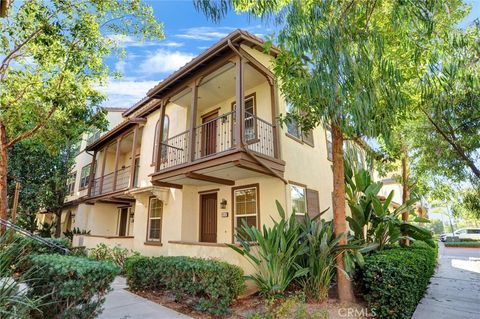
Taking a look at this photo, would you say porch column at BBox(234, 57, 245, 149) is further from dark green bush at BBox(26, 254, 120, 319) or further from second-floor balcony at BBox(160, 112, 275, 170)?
dark green bush at BBox(26, 254, 120, 319)

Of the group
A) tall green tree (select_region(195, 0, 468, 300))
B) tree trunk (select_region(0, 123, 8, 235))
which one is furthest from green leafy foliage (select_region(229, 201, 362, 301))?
tree trunk (select_region(0, 123, 8, 235))

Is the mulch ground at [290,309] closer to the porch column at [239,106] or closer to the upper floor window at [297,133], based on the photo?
the porch column at [239,106]

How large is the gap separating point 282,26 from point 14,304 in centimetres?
585

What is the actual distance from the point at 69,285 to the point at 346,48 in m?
5.69

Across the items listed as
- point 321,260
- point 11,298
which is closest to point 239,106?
point 321,260

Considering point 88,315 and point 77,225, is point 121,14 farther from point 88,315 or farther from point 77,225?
point 77,225

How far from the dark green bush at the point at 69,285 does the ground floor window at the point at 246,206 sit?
544 cm

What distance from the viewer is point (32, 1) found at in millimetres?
8242

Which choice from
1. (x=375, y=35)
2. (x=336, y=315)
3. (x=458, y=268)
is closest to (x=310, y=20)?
(x=375, y=35)

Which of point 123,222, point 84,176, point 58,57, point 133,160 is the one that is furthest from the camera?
point 84,176

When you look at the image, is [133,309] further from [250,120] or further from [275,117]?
[275,117]

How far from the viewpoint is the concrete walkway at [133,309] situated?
18.1 ft

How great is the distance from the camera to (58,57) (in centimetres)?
904

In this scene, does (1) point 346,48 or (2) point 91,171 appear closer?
(1) point 346,48
